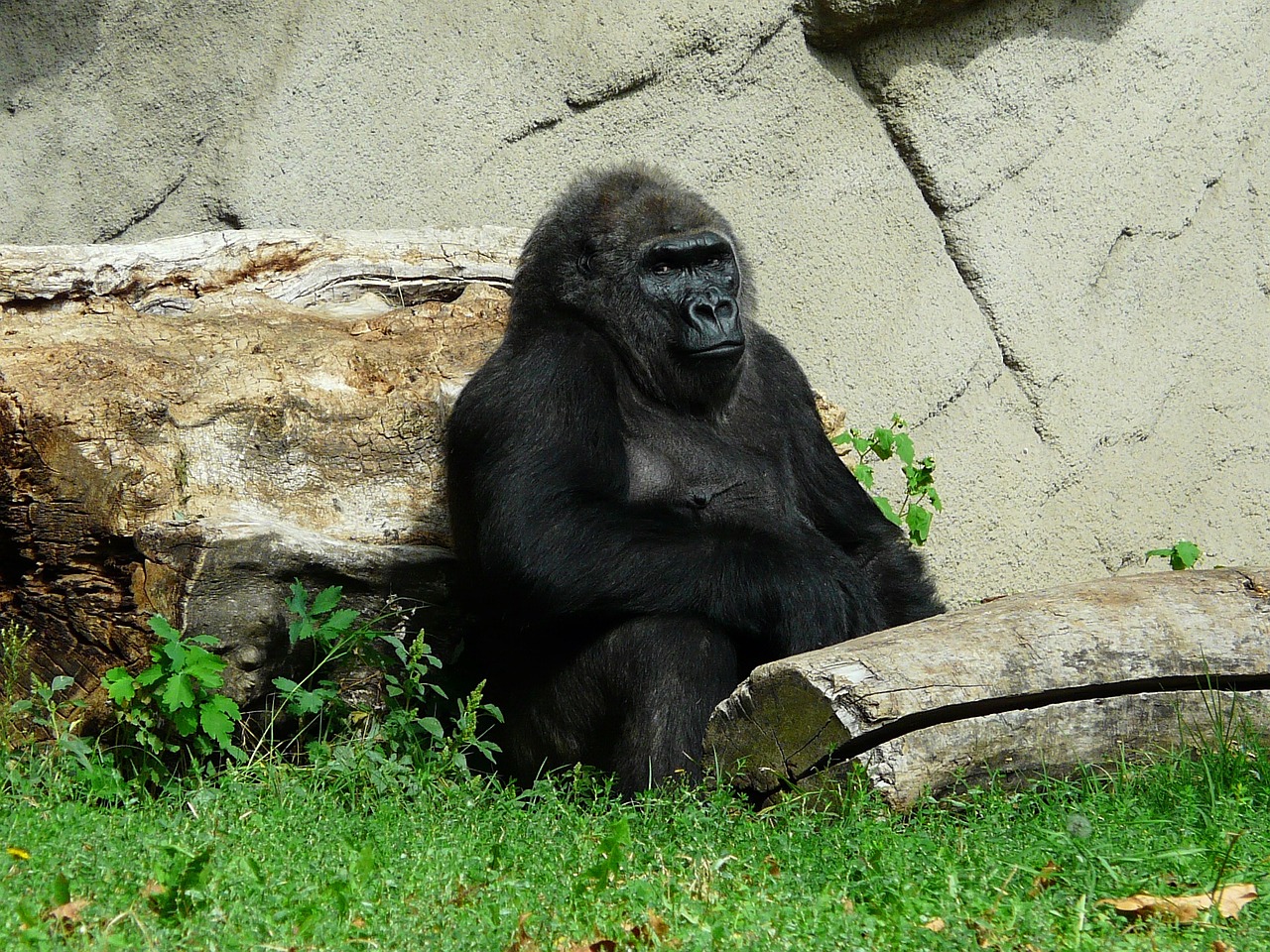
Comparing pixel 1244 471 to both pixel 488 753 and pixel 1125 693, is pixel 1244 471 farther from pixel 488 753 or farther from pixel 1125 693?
pixel 488 753

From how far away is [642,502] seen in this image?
4457 mm

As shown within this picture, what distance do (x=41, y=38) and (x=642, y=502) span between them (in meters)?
3.74

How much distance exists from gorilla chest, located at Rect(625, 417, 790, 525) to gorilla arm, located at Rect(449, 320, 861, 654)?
172mm

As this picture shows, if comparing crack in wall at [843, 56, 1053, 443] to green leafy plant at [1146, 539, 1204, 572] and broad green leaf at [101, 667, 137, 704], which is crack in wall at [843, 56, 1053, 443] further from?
broad green leaf at [101, 667, 137, 704]

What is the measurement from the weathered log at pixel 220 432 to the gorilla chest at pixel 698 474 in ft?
2.48

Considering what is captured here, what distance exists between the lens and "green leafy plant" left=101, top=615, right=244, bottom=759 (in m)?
4.04

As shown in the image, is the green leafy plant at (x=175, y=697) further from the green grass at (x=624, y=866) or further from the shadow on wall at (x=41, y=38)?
the shadow on wall at (x=41, y=38)

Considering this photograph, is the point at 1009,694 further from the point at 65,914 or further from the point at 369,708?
the point at 65,914

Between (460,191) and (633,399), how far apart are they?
1.97 metres

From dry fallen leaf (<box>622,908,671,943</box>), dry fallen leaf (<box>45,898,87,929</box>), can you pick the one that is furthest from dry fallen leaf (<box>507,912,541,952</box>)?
dry fallen leaf (<box>45,898,87,929</box>)

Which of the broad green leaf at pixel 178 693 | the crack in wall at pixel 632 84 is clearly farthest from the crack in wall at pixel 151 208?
the broad green leaf at pixel 178 693

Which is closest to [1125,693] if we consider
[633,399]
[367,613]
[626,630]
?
[626,630]

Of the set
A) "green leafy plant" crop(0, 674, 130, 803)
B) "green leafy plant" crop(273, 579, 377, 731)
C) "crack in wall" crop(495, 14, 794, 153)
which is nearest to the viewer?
"green leafy plant" crop(0, 674, 130, 803)

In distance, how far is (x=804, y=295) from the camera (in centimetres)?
629
